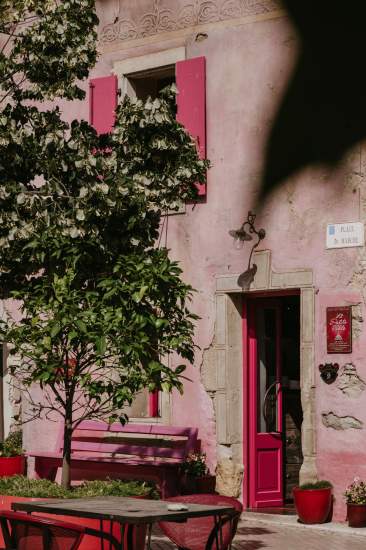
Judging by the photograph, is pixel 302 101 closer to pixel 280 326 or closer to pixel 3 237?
pixel 280 326

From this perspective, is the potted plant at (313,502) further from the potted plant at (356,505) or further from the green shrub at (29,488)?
the green shrub at (29,488)

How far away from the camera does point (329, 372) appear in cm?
1171

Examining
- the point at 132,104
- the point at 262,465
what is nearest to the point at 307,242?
the point at 262,465

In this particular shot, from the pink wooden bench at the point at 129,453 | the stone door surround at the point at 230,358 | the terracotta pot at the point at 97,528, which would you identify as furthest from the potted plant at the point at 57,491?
the stone door surround at the point at 230,358

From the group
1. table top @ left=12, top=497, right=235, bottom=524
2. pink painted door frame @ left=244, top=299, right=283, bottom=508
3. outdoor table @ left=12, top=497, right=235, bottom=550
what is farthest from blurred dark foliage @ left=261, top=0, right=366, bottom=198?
table top @ left=12, top=497, right=235, bottom=524

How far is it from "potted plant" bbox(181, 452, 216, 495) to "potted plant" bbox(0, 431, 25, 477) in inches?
101

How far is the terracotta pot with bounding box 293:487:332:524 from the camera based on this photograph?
11352 millimetres

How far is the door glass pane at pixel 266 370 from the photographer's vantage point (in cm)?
1288

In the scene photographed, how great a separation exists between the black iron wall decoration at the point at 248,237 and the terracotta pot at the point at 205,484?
6.44 feet

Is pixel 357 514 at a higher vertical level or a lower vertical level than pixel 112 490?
lower

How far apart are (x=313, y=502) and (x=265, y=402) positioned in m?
1.71

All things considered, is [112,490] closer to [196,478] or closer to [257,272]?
[196,478]

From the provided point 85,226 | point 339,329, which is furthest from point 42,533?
point 339,329

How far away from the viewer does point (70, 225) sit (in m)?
8.82
